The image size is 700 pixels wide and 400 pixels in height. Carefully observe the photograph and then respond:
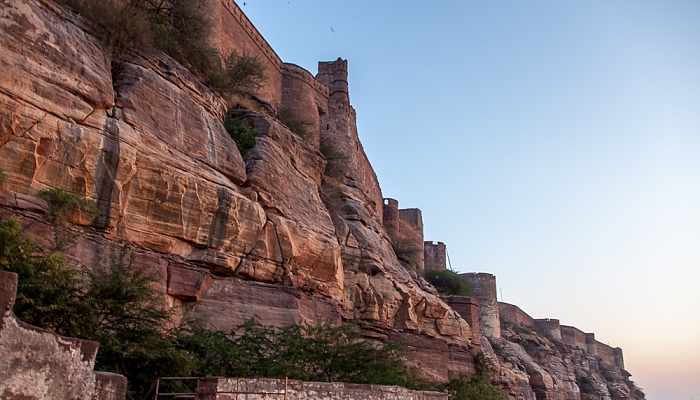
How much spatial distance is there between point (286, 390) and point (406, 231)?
25416 mm

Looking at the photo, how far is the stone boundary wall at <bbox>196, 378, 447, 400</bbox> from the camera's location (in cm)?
830

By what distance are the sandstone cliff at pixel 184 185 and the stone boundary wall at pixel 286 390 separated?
3.50m

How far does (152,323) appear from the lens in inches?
393

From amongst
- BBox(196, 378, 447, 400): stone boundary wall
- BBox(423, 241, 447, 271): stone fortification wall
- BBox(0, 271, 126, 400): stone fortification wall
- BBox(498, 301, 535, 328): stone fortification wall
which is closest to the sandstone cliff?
BBox(196, 378, 447, 400): stone boundary wall

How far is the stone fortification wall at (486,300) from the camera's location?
35.5m

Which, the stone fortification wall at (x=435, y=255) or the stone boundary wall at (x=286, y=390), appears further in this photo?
the stone fortification wall at (x=435, y=255)

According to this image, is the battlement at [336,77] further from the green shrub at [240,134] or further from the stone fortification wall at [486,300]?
the stone fortification wall at [486,300]

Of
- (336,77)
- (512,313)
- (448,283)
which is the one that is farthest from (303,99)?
(512,313)

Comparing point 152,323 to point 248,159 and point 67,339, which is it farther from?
point 248,159

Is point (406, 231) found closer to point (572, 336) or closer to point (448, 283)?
point (448, 283)

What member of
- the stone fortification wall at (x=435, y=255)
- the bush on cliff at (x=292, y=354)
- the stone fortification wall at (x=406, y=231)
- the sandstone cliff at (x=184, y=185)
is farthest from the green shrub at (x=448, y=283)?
the bush on cliff at (x=292, y=354)

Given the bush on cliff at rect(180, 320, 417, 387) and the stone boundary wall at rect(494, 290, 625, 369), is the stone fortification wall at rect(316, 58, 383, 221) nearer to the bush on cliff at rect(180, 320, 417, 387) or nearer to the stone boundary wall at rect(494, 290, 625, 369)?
the bush on cliff at rect(180, 320, 417, 387)

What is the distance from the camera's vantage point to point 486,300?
3734 centimetres

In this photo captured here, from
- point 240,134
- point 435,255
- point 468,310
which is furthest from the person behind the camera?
point 435,255
